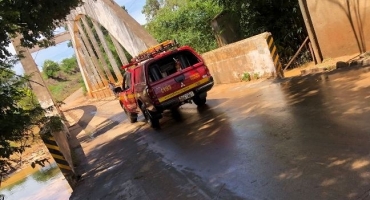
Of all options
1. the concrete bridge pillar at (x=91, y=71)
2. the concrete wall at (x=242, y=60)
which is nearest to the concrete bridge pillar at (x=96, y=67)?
the concrete bridge pillar at (x=91, y=71)

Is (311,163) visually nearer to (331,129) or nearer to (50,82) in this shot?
(331,129)

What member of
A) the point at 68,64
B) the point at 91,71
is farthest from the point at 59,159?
the point at 68,64

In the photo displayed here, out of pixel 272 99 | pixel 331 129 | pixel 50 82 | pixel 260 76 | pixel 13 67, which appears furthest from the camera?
pixel 50 82

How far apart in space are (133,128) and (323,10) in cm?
710

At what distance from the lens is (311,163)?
14.5 ft

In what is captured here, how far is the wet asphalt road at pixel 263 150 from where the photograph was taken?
161 inches

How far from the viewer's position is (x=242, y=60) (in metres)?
12.8

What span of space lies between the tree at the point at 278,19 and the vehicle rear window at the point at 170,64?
598 cm

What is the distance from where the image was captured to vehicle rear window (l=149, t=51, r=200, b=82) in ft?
32.3

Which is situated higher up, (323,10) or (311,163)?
(323,10)

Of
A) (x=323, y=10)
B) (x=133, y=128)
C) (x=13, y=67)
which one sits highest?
(x=13, y=67)

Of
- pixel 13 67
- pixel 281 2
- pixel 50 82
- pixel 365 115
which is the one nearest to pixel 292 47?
pixel 281 2

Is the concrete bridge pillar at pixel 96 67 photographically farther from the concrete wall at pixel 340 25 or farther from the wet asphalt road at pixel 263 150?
the concrete wall at pixel 340 25

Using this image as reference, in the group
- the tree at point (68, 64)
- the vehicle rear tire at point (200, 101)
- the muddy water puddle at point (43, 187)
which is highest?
the tree at point (68, 64)
